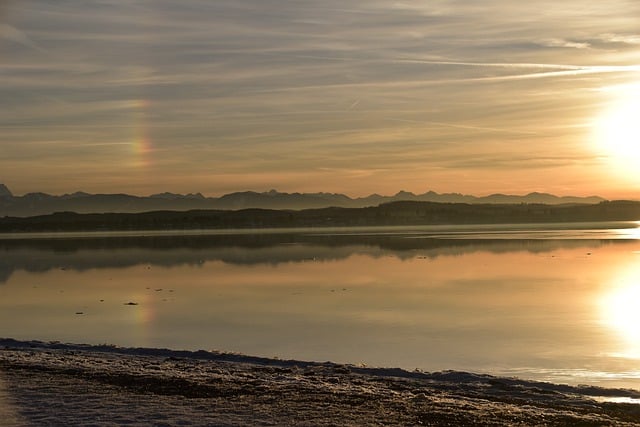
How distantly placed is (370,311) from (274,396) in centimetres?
1151

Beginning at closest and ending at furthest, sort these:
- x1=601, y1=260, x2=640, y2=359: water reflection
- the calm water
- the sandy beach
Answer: the sandy beach → the calm water → x1=601, y1=260, x2=640, y2=359: water reflection

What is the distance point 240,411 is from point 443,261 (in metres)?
35.0

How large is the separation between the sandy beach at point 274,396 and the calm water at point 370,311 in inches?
65.7

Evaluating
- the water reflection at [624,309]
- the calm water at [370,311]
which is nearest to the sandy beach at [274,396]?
the calm water at [370,311]

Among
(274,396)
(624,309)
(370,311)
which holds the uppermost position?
(624,309)

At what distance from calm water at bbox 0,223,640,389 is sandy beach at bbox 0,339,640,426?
5.47 ft

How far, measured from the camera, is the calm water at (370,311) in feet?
54.9

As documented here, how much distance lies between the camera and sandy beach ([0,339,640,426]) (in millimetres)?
11023

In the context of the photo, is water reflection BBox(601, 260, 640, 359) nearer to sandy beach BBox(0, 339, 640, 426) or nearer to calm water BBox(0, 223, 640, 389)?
calm water BBox(0, 223, 640, 389)

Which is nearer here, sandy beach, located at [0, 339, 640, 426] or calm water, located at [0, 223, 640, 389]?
sandy beach, located at [0, 339, 640, 426]

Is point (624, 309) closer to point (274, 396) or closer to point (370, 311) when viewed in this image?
point (370, 311)

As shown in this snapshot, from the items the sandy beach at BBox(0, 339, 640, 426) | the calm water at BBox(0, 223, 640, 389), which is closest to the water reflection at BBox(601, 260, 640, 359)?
the calm water at BBox(0, 223, 640, 389)

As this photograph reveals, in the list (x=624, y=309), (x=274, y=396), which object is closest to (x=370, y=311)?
(x=624, y=309)

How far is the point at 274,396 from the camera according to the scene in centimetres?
1248
